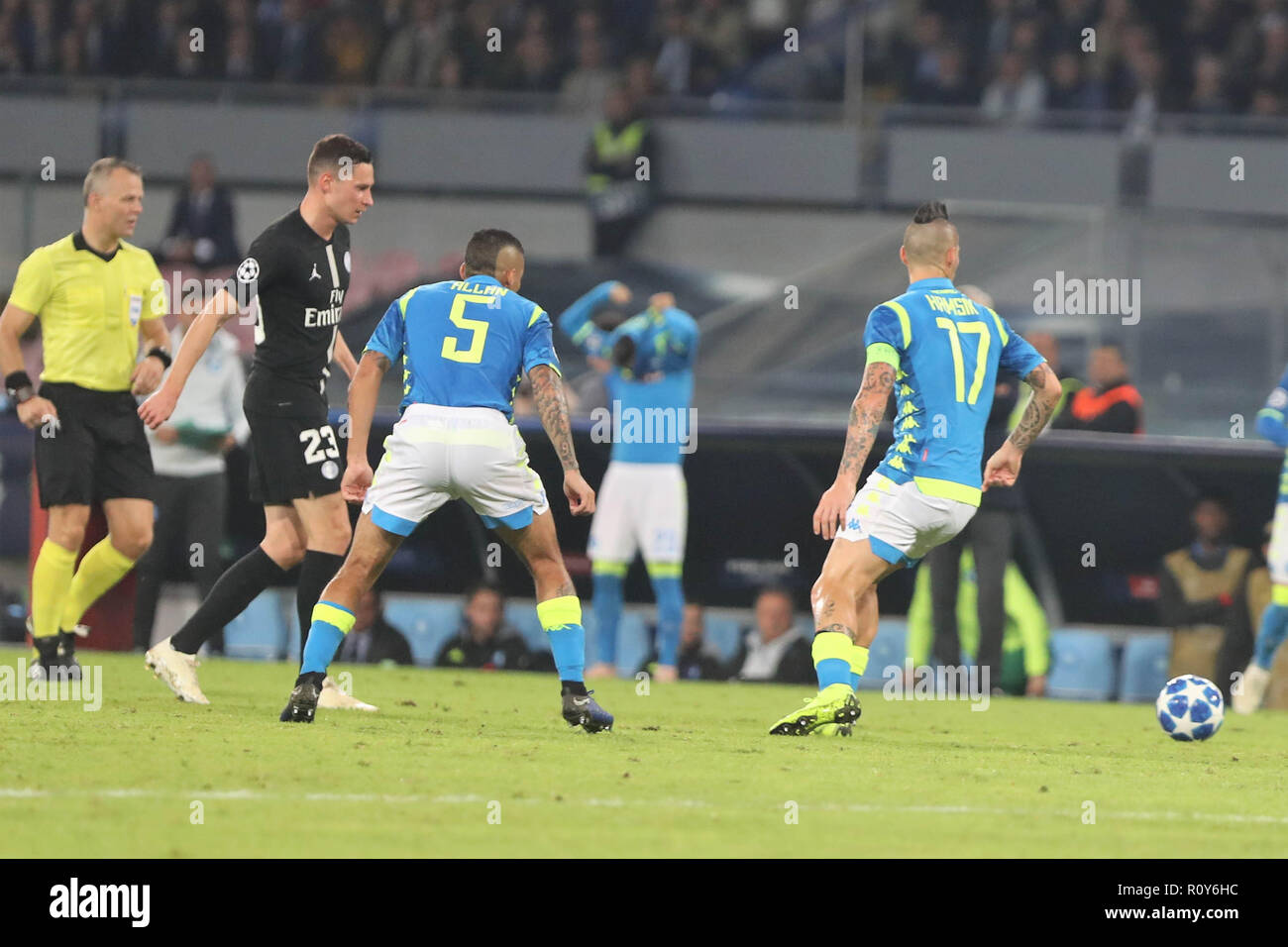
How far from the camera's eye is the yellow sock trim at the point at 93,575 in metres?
9.77

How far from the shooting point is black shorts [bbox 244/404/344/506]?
8.48 metres

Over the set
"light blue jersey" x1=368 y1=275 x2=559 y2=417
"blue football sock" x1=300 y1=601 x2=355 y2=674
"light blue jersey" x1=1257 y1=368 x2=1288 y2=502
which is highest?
"light blue jersey" x1=368 y1=275 x2=559 y2=417

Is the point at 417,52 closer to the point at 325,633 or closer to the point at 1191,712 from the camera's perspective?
the point at 1191,712

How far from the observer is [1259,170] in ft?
63.4

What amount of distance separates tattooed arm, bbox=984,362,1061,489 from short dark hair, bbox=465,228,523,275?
2132mm

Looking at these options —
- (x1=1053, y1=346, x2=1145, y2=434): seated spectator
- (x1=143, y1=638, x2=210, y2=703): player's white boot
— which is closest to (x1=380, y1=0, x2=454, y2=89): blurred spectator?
(x1=1053, y1=346, x2=1145, y2=434): seated spectator

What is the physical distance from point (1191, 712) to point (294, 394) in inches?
159

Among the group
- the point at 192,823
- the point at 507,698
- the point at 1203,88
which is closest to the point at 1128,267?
the point at 1203,88

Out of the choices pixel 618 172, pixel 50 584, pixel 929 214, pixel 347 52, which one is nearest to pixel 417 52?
pixel 347 52

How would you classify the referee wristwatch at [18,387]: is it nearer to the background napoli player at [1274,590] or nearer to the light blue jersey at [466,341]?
the light blue jersey at [466,341]

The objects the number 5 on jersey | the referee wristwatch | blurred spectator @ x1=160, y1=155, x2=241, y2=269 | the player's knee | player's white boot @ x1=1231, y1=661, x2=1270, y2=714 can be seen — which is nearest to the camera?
the number 5 on jersey

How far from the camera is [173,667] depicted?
8695 mm

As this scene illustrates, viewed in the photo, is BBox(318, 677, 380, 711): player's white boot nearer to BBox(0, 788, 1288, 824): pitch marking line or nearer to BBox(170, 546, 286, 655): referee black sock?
BBox(170, 546, 286, 655): referee black sock

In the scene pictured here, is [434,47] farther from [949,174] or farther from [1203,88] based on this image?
[1203,88]
